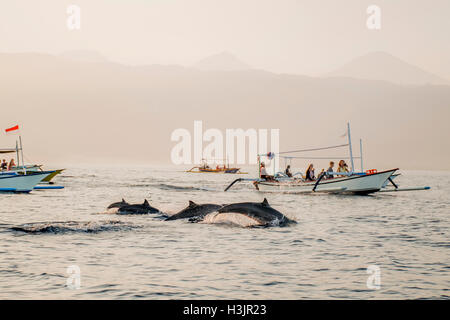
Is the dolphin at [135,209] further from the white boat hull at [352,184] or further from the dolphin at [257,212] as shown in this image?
the white boat hull at [352,184]

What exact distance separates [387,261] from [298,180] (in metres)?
35.4

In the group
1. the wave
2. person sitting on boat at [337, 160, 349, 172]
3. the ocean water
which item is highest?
person sitting on boat at [337, 160, 349, 172]

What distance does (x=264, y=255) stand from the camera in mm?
13727

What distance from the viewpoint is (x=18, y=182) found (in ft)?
141

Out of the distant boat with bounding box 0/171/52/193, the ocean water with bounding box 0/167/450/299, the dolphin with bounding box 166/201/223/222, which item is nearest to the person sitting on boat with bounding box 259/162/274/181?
the distant boat with bounding box 0/171/52/193

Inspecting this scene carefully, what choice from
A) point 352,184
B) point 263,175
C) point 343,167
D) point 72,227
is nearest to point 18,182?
point 263,175

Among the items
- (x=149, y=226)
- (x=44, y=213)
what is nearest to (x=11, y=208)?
(x=44, y=213)

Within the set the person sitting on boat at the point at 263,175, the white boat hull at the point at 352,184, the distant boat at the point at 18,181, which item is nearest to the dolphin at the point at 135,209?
the distant boat at the point at 18,181

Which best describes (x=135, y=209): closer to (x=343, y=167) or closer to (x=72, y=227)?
(x=72, y=227)

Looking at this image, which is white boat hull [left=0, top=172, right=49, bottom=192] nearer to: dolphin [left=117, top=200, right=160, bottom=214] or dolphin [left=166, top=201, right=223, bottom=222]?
dolphin [left=117, top=200, right=160, bottom=214]

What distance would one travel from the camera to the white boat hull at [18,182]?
4283 centimetres

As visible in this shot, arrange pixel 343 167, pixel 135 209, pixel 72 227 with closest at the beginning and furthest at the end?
1. pixel 72 227
2. pixel 135 209
3. pixel 343 167

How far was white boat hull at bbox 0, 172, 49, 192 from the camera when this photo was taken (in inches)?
1686
